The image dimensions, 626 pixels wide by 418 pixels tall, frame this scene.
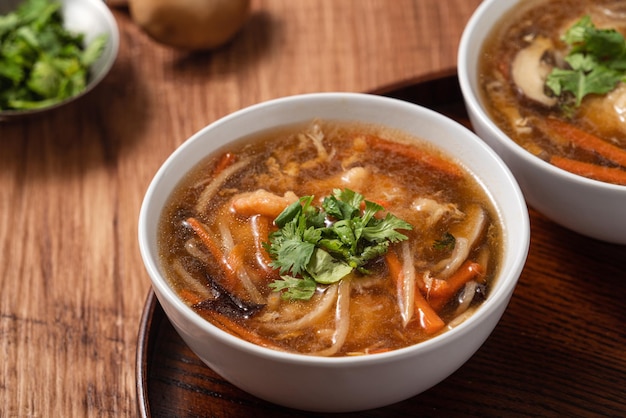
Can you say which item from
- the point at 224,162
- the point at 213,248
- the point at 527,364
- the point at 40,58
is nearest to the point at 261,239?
the point at 213,248

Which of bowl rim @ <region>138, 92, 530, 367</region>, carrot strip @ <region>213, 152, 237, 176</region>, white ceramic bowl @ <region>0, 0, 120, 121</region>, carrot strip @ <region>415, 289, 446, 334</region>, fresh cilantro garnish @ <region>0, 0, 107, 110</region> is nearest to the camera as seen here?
bowl rim @ <region>138, 92, 530, 367</region>

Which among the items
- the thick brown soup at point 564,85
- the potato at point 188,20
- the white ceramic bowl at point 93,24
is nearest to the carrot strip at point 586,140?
the thick brown soup at point 564,85

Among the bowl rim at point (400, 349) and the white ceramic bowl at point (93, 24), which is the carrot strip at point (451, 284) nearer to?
the bowl rim at point (400, 349)

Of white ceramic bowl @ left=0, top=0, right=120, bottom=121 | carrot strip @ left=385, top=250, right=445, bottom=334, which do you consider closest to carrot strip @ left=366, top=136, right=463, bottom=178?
carrot strip @ left=385, top=250, right=445, bottom=334

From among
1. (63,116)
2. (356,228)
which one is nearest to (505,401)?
(356,228)

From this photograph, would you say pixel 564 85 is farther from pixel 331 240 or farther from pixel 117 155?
pixel 117 155

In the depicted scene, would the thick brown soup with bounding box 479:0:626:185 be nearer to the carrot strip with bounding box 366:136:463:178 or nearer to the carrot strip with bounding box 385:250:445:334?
the carrot strip with bounding box 366:136:463:178
